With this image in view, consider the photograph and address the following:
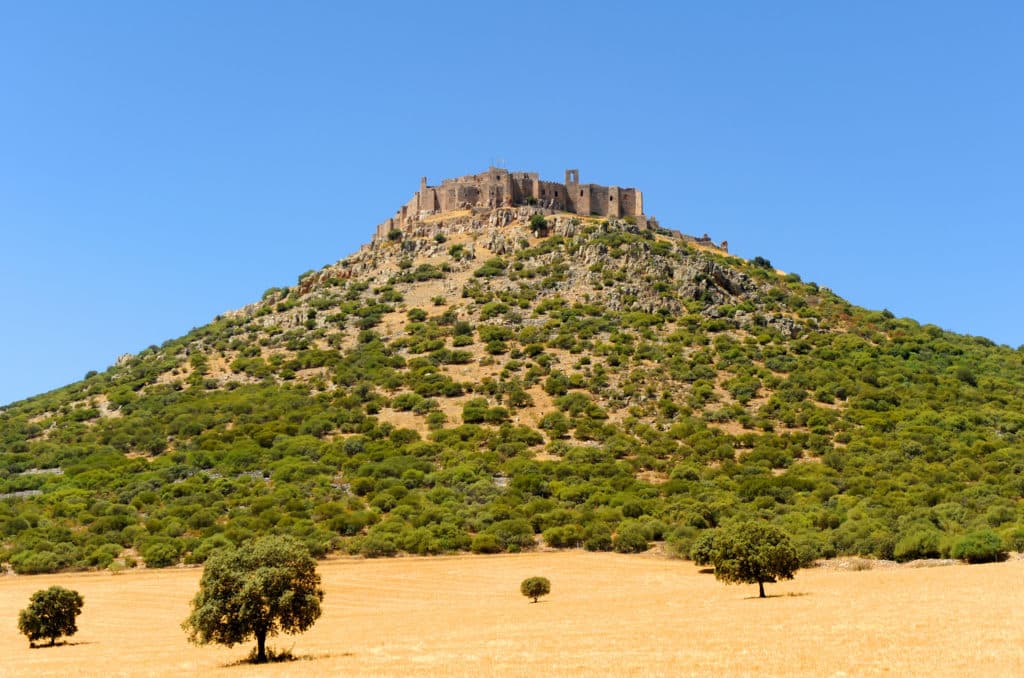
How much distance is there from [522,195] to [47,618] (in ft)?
338

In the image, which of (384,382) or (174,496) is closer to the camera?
(174,496)

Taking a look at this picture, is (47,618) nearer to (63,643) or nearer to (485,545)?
(63,643)

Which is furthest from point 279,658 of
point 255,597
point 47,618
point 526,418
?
point 526,418

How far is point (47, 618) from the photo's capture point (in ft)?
141

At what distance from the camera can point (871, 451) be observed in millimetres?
87438

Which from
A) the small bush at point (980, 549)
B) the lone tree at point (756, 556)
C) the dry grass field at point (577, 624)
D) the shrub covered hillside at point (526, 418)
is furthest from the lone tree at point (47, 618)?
the small bush at point (980, 549)

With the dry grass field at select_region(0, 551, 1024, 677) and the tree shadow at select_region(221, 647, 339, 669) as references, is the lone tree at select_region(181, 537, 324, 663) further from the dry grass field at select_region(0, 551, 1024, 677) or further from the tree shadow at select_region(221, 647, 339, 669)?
the dry grass field at select_region(0, 551, 1024, 677)

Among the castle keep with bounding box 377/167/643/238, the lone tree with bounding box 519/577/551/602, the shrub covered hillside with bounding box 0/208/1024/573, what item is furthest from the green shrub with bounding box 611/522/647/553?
the castle keep with bounding box 377/167/643/238

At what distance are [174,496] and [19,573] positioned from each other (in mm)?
17522

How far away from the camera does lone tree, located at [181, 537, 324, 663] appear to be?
3634cm

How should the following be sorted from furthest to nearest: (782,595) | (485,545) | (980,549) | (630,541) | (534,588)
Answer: (485,545), (630,541), (980,549), (534,588), (782,595)

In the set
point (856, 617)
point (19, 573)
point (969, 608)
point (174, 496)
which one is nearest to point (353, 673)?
point (856, 617)

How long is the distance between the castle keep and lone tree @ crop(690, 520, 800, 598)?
92.3 meters

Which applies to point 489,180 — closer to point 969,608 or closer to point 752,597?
point 752,597
